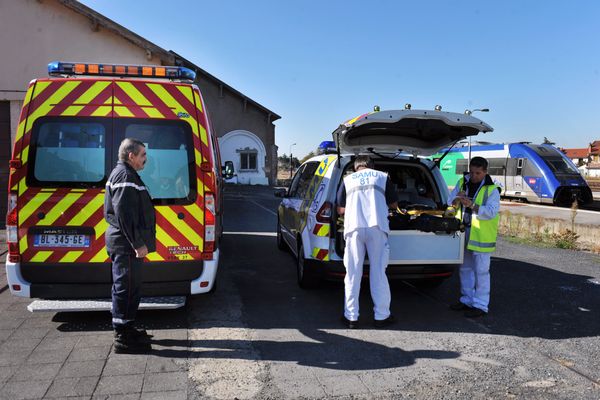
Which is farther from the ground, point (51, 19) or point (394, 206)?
point (51, 19)

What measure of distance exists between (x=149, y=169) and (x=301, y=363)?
7.49ft

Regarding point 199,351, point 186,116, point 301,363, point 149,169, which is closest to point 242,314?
point 199,351

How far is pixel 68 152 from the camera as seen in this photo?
14.0ft

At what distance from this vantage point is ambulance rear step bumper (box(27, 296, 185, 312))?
4.09m

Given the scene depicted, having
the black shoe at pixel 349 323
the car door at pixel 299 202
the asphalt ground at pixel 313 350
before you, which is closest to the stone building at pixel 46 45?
the car door at pixel 299 202

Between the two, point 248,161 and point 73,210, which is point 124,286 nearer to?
point 73,210

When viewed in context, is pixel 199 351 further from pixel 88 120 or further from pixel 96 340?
pixel 88 120

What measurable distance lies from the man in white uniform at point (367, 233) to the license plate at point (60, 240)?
250 centimetres

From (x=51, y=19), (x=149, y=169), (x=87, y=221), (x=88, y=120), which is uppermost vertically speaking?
(x=51, y=19)

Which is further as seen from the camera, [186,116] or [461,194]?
[461,194]

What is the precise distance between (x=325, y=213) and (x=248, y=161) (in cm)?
2891

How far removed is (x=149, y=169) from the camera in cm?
438

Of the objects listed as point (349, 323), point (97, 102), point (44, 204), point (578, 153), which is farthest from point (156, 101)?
point (578, 153)

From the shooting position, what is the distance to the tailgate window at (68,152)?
4.20 metres
